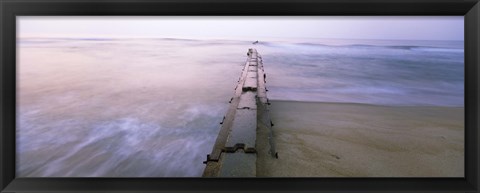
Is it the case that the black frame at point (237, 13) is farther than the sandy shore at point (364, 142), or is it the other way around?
the sandy shore at point (364, 142)

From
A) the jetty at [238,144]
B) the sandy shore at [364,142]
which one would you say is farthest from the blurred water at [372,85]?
the jetty at [238,144]

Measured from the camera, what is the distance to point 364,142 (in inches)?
82.7

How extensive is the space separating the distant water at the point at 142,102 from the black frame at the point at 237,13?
63mm

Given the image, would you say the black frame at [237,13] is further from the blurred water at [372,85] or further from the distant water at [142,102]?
the blurred water at [372,85]

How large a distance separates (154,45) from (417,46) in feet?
20.4

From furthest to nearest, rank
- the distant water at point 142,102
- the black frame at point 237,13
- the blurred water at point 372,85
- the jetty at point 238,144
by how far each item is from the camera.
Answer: the blurred water at point 372,85
the distant water at point 142,102
the jetty at point 238,144
the black frame at point 237,13

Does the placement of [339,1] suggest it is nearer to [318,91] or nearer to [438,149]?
[438,149]

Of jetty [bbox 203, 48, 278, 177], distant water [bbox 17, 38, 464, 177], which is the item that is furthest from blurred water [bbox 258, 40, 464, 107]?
jetty [bbox 203, 48, 278, 177]

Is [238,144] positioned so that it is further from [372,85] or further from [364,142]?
[372,85]

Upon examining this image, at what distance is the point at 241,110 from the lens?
2189mm

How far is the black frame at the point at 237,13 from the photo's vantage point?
3.54 ft

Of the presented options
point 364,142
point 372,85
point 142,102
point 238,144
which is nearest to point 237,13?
point 238,144

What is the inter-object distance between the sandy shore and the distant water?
1.05 feet

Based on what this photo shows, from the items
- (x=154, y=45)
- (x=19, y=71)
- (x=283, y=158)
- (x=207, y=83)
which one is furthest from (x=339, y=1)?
(x=154, y=45)
